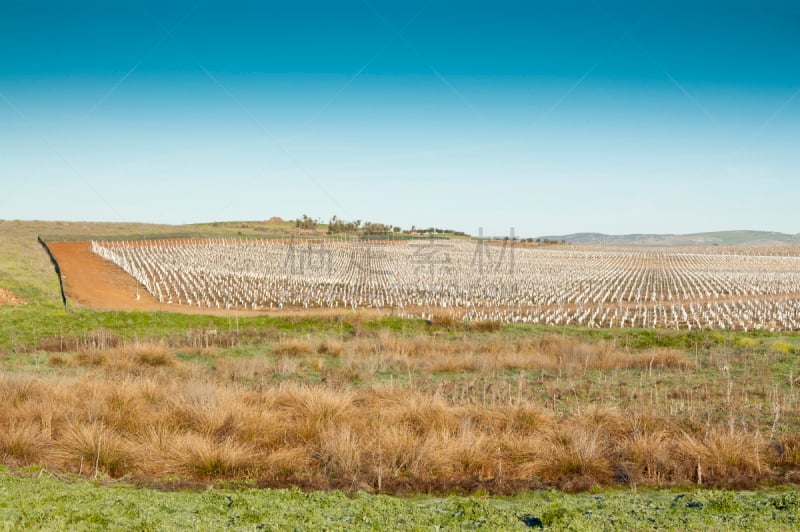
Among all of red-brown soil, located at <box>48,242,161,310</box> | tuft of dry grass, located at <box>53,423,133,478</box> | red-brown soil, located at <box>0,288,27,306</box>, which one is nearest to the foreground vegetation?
tuft of dry grass, located at <box>53,423,133,478</box>

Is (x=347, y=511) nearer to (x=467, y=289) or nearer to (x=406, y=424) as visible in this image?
(x=406, y=424)

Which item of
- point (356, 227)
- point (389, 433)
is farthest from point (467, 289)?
point (356, 227)

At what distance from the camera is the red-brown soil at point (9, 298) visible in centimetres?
2631

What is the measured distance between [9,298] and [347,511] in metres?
27.8

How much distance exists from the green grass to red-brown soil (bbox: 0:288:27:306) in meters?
24.1

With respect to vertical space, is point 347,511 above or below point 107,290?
above

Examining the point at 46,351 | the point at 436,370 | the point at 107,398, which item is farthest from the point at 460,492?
the point at 46,351

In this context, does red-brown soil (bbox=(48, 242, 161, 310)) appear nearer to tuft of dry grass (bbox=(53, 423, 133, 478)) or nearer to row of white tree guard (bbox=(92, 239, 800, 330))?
row of white tree guard (bbox=(92, 239, 800, 330))

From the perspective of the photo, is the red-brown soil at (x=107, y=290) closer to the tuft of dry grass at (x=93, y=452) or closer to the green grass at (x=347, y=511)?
the tuft of dry grass at (x=93, y=452)

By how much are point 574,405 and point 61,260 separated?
52.7 m

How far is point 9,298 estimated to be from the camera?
27156 millimetres

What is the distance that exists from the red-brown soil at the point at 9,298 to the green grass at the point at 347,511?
950 inches

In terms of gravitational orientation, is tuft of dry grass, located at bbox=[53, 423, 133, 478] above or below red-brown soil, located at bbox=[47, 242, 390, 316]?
above

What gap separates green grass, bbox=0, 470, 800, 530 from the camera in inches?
190
